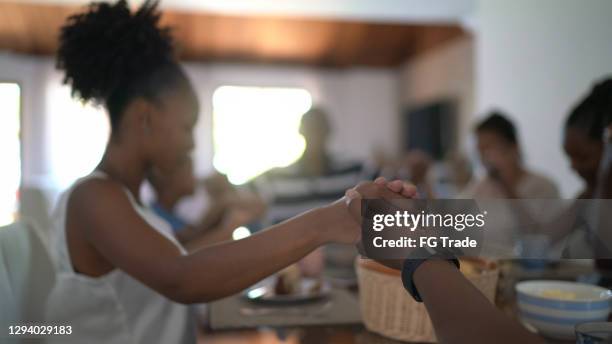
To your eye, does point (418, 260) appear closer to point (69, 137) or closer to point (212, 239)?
point (212, 239)

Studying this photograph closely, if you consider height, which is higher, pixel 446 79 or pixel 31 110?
pixel 446 79

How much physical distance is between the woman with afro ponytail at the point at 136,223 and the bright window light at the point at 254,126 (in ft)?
14.4

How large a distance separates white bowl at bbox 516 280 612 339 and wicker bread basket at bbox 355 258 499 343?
0.08 meters

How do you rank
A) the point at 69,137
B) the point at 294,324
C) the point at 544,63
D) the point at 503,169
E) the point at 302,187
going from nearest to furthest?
the point at 294,324 < the point at 503,169 < the point at 302,187 < the point at 544,63 < the point at 69,137

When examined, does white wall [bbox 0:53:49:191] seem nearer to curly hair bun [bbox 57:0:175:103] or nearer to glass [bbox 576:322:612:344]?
curly hair bun [bbox 57:0:175:103]

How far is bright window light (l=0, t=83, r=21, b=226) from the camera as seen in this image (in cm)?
365

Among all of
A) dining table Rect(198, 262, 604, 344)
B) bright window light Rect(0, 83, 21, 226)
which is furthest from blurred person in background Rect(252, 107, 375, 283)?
bright window light Rect(0, 83, 21, 226)

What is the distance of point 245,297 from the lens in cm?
97

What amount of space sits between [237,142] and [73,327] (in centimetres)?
462

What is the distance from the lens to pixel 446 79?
4.70 m

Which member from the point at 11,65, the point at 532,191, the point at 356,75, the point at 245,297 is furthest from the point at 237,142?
the point at 245,297

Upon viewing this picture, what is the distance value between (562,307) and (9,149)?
4.34 meters

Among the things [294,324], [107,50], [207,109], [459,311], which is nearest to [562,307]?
[459,311]

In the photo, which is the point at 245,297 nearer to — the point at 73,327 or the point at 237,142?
the point at 73,327
